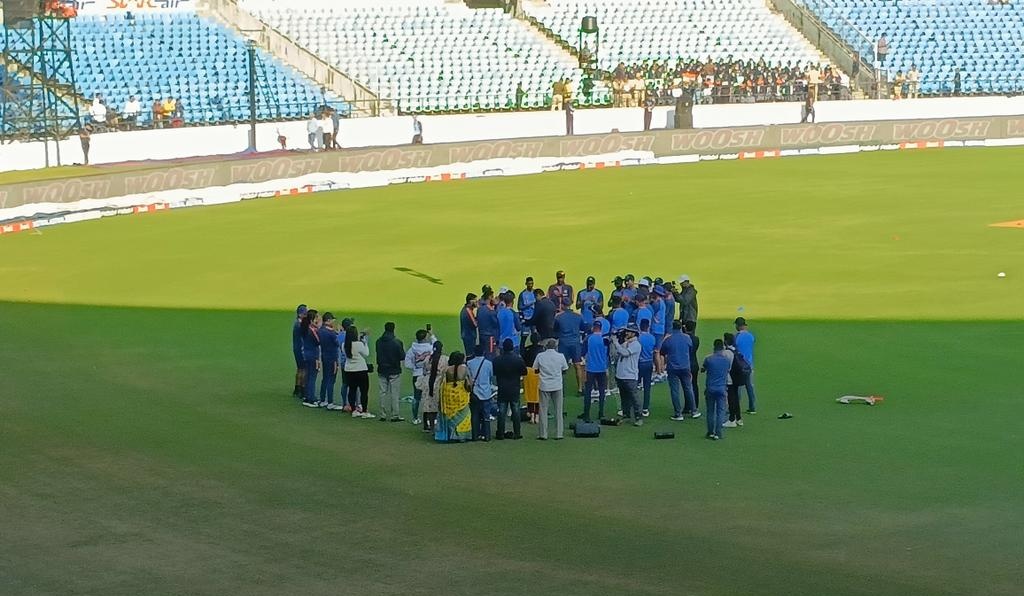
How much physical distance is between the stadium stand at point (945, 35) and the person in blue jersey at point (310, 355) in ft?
163

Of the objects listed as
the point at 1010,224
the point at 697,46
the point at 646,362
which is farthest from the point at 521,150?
the point at 646,362

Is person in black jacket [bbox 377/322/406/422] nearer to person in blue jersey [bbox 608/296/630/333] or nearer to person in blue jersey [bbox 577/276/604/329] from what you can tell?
person in blue jersey [bbox 608/296/630/333]

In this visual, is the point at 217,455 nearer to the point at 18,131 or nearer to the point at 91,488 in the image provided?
the point at 91,488

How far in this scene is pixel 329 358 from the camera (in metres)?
22.7

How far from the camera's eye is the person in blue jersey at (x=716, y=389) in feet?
67.6

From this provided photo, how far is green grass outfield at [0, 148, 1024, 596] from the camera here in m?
15.9

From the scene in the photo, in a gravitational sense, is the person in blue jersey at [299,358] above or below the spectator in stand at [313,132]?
below

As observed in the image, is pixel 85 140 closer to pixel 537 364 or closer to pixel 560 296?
pixel 560 296

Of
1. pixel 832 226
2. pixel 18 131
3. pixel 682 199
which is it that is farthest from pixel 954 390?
pixel 18 131

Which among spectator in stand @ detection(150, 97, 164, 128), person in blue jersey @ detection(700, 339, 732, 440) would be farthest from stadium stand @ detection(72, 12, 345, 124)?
person in blue jersey @ detection(700, 339, 732, 440)

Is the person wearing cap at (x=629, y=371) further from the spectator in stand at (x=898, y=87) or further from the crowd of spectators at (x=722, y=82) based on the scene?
the spectator in stand at (x=898, y=87)

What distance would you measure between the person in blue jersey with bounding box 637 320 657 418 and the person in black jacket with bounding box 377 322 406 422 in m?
3.23

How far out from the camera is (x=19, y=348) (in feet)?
88.4

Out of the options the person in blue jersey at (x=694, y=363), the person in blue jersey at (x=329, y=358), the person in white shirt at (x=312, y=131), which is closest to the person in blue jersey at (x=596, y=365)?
the person in blue jersey at (x=694, y=363)
